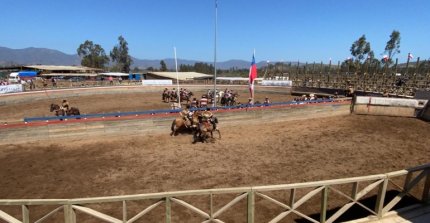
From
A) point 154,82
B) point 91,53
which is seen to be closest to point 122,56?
point 91,53

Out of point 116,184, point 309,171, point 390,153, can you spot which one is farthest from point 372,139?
point 116,184

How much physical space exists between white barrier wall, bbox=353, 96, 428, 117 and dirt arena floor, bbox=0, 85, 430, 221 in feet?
9.10

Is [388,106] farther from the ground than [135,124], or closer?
farther from the ground

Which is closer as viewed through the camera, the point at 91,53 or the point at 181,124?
the point at 181,124

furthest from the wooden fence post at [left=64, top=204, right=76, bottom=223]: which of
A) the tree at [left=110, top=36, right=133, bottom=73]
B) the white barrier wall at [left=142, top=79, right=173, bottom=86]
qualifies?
the tree at [left=110, top=36, right=133, bottom=73]

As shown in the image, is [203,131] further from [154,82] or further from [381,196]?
[154,82]

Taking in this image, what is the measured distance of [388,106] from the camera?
20828 millimetres

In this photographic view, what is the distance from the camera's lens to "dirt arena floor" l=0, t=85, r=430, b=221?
10.2 m

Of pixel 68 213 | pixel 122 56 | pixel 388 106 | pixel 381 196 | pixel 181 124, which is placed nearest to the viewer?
pixel 68 213

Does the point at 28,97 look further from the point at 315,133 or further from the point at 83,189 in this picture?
the point at 315,133

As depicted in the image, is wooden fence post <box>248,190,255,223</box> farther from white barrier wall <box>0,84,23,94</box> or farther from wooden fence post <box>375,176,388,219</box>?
white barrier wall <box>0,84,23,94</box>

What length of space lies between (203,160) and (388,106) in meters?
15.7

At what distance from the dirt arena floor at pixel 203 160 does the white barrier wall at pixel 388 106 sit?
9.10 feet

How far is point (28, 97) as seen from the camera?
31.6 meters
